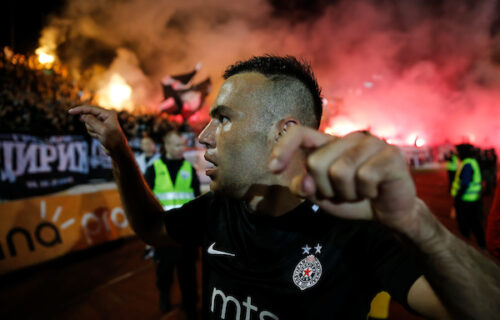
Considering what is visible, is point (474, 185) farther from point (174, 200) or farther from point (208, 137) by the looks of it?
point (208, 137)

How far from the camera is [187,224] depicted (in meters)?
1.73

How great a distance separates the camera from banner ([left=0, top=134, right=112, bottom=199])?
464 centimetres

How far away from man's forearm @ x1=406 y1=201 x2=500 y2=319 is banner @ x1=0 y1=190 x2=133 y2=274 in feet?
20.2

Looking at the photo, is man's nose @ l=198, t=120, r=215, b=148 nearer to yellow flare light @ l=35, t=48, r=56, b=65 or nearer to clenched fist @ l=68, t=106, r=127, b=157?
clenched fist @ l=68, t=106, r=127, b=157

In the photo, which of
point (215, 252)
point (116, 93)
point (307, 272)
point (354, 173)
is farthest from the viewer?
point (116, 93)

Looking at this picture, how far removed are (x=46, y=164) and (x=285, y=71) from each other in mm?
5887

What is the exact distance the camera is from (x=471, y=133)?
2386 cm

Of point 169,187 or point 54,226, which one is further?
point 54,226

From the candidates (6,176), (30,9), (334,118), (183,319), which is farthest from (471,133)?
(30,9)

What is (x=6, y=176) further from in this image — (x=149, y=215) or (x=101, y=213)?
(x=149, y=215)

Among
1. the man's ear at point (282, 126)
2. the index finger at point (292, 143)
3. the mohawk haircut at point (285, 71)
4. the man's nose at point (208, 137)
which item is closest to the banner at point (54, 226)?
the man's nose at point (208, 137)

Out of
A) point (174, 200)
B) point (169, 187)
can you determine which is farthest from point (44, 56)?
point (174, 200)

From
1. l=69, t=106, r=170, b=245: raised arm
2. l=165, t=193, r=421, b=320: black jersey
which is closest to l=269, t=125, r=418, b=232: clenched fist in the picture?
l=165, t=193, r=421, b=320: black jersey

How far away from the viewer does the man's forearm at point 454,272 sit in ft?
2.32
